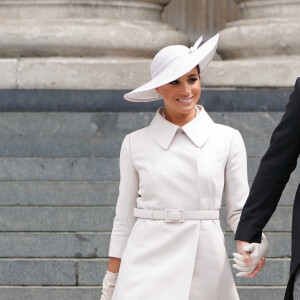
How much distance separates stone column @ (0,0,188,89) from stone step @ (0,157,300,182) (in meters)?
0.84

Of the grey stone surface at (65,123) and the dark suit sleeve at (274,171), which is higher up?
the grey stone surface at (65,123)

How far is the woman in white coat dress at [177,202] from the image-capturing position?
199 inches

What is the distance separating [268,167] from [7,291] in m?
3.76

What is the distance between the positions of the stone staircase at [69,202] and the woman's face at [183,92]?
269cm

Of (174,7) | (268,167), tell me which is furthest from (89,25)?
(268,167)

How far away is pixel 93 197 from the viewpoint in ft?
26.0

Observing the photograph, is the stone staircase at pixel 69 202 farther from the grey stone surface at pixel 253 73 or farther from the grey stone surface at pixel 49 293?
the grey stone surface at pixel 253 73

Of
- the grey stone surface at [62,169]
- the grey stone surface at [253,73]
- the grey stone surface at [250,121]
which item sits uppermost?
the grey stone surface at [253,73]

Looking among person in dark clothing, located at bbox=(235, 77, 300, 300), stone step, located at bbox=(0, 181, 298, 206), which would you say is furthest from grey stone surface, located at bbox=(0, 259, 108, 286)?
person in dark clothing, located at bbox=(235, 77, 300, 300)

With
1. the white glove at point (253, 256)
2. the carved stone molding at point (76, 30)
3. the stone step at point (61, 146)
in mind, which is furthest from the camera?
the carved stone molding at point (76, 30)

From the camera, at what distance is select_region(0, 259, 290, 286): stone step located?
7598 millimetres

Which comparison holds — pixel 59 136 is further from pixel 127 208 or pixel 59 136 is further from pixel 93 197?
pixel 127 208

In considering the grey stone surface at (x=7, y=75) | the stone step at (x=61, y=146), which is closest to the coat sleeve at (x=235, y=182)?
the stone step at (x=61, y=146)

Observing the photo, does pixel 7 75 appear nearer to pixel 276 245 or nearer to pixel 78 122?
pixel 78 122
